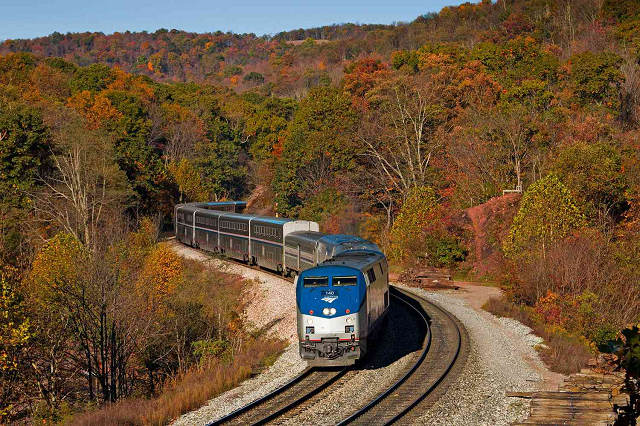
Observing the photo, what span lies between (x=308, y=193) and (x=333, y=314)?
50513 millimetres

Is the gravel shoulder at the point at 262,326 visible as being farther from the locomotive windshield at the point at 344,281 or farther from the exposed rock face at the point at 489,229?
the exposed rock face at the point at 489,229

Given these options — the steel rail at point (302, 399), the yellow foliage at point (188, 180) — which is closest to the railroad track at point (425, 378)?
the steel rail at point (302, 399)

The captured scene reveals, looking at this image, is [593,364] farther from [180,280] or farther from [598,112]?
[598,112]

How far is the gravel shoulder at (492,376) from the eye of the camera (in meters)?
16.7

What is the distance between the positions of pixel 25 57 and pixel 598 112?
295 ft

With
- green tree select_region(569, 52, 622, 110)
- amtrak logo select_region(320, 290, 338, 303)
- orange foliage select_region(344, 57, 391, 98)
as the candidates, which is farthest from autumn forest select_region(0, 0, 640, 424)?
amtrak logo select_region(320, 290, 338, 303)

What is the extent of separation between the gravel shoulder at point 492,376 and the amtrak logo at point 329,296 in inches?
174

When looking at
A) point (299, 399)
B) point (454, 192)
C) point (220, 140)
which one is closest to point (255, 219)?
point (454, 192)

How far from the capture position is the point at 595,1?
108 meters

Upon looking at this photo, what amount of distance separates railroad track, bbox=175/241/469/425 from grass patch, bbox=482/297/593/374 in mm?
3011

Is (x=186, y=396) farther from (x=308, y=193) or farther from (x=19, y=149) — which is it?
(x=308, y=193)

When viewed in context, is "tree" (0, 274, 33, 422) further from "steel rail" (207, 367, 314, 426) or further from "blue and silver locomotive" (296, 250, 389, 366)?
"blue and silver locomotive" (296, 250, 389, 366)

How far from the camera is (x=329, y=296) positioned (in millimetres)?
20297

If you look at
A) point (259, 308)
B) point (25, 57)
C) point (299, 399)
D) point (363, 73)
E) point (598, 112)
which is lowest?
point (259, 308)
